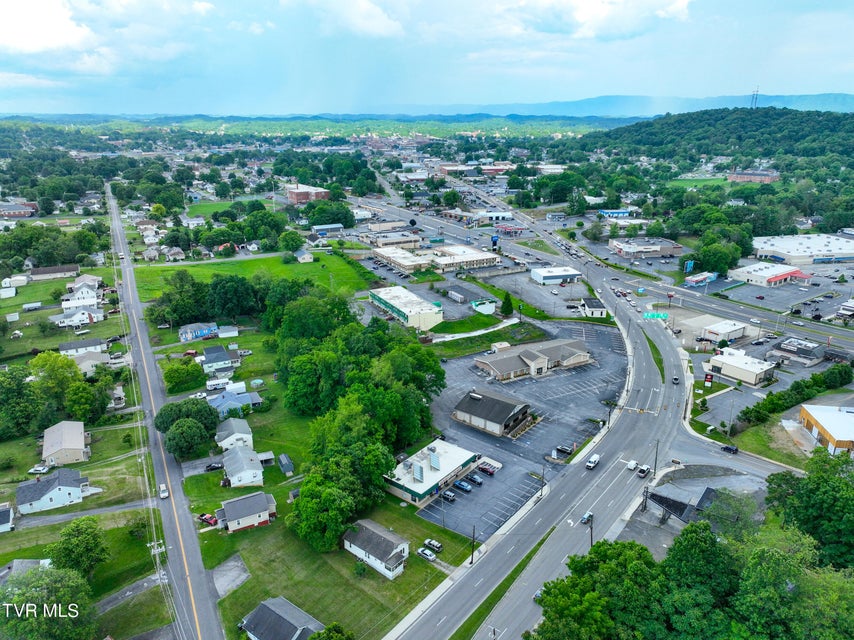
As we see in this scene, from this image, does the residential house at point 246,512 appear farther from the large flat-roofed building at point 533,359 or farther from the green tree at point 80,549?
the large flat-roofed building at point 533,359

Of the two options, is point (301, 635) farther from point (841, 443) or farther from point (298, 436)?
point (841, 443)

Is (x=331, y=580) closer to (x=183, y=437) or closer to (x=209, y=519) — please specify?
(x=209, y=519)

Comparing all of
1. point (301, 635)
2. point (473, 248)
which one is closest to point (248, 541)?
point (301, 635)

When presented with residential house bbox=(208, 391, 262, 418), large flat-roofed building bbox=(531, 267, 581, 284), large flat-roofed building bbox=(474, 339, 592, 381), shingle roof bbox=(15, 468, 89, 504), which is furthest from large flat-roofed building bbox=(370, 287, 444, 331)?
shingle roof bbox=(15, 468, 89, 504)

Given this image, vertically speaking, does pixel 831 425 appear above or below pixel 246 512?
above

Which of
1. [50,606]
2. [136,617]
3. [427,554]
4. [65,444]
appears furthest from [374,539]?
[65,444]

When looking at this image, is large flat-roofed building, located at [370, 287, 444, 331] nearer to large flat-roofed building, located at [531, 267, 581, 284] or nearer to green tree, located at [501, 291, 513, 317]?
green tree, located at [501, 291, 513, 317]
